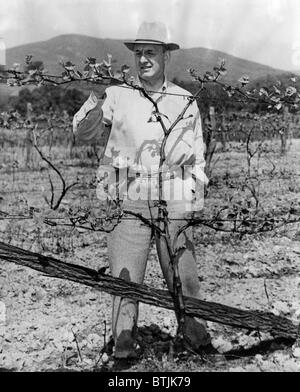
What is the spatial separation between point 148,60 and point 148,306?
1774 mm

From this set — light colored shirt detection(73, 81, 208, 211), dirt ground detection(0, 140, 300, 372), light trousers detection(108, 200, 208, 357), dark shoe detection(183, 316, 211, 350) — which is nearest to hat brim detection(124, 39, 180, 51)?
light colored shirt detection(73, 81, 208, 211)

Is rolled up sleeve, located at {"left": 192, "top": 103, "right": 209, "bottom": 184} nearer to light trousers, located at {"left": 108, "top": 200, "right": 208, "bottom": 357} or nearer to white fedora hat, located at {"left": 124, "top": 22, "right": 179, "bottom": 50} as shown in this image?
light trousers, located at {"left": 108, "top": 200, "right": 208, "bottom": 357}

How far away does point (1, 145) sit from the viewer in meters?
13.5

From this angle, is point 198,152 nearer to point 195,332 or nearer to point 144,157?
point 144,157

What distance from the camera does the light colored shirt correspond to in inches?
121

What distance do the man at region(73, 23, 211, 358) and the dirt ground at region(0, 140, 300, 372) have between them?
0.36m

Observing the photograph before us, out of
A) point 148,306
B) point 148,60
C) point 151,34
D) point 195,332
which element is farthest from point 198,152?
point 148,306

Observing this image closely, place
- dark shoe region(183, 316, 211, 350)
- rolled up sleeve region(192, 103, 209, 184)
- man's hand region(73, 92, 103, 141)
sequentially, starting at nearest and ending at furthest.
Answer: man's hand region(73, 92, 103, 141) < rolled up sleeve region(192, 103, 209, 184) < dark shoe region(183, 316, 211, 350)

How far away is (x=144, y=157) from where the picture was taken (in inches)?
120

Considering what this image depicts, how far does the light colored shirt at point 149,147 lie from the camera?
307 centimetres

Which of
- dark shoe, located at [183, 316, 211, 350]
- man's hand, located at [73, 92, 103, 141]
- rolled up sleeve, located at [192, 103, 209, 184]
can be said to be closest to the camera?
man's hand, located at [73, 92, 103, 141]

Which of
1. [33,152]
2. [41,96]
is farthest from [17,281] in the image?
[41,96]

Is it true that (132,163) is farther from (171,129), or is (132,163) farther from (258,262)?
(258,262)

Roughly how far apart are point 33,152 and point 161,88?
9.17 metres
